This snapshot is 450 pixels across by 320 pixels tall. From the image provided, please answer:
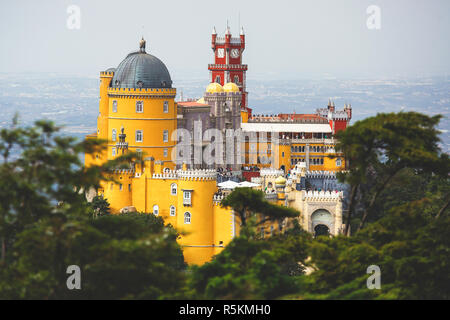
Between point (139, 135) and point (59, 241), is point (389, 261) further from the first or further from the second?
point (139, 135)

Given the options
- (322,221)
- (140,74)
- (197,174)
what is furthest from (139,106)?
(322,221)

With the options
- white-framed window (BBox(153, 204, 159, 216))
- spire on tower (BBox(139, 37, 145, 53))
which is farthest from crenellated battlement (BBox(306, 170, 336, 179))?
spire on tower (BBox(139, 37, 145, 53))

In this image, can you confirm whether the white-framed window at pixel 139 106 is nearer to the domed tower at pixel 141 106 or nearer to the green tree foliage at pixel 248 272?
the domed tower at pixel 141 106

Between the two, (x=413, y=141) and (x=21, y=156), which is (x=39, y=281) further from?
(x=413, y=141)

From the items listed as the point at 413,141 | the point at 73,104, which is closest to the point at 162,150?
the point at 413,141

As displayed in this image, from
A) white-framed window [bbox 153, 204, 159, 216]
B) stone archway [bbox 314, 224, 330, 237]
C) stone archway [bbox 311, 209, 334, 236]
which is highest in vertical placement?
white-framed window [bbox 153, 204, 159, 216]

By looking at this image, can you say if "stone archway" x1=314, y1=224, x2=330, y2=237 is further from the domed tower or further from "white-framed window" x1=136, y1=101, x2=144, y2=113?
"white-framed window" x1=136, y1=101, x2=144, y2=113
